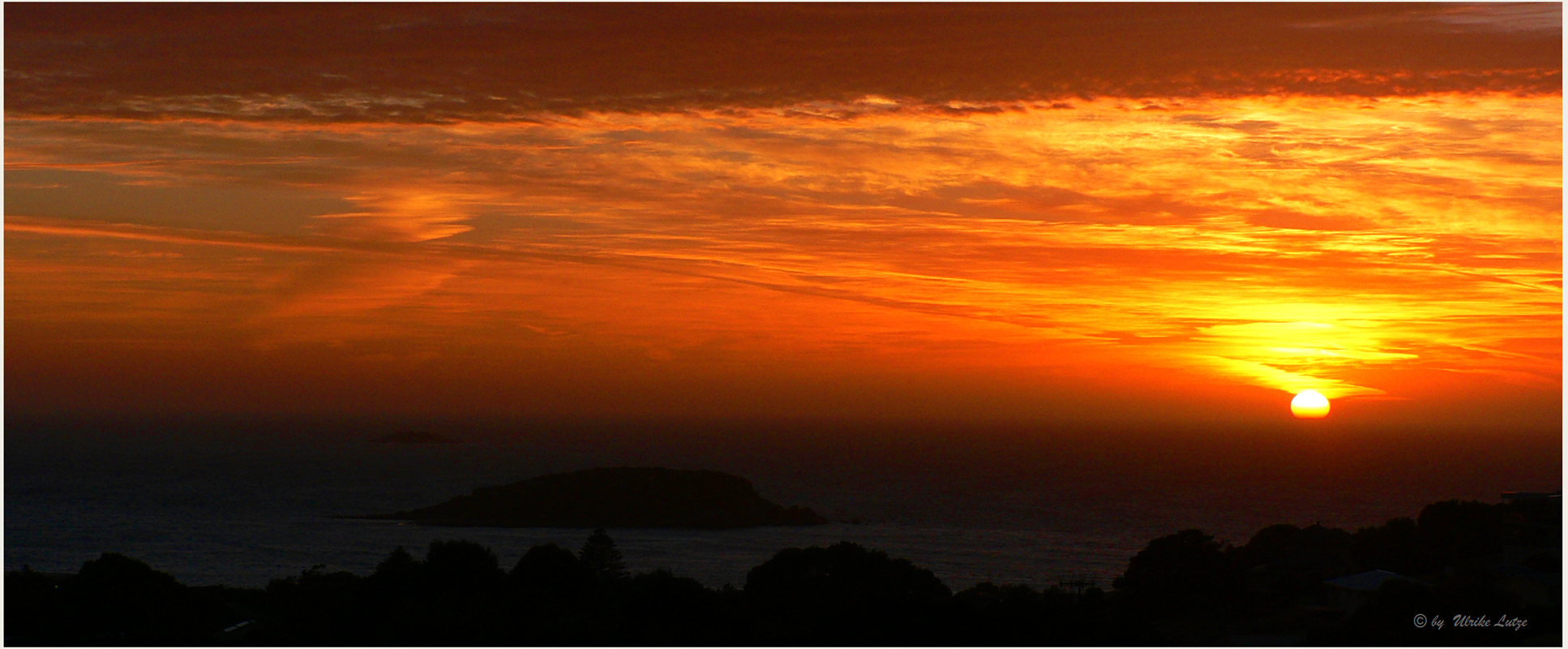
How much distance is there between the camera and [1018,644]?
23.7 m

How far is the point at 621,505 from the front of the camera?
102312 millimetres

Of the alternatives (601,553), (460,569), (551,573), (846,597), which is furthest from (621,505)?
(846,597)

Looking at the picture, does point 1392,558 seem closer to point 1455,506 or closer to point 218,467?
point 1455,506

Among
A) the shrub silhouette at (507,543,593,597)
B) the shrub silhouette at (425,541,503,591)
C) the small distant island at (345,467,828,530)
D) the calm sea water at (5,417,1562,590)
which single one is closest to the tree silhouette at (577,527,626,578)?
the shrub silhouette at (507,543,593,597)

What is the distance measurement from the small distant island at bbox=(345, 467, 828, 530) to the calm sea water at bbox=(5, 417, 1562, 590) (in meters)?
3.68

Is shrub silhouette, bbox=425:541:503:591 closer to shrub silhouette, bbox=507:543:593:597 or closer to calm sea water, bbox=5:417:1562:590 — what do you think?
shrub silhouette, bbox=507:543:593:597

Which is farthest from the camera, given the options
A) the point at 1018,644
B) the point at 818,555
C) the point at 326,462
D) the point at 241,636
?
the point at 326,462

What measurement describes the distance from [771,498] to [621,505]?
91.4ft

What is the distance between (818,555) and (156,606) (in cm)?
1708

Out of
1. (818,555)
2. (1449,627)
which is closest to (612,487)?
(818,555)

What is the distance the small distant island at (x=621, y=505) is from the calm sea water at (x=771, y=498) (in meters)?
3.68

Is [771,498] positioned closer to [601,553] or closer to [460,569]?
[601,553]

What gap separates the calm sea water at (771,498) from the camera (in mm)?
79750

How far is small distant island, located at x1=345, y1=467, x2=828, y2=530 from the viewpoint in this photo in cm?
10000
